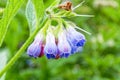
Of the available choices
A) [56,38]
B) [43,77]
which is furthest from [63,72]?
[56,38]

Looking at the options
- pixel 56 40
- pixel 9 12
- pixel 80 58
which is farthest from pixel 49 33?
pixel 80 58

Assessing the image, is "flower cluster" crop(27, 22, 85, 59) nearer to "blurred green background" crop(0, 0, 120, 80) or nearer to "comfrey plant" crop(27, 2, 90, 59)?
"comfrey plant" crop(27, 2, 90, 59)

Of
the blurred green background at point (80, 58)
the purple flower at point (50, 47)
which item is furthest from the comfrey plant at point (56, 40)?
the blurred green background at point (80, 58)

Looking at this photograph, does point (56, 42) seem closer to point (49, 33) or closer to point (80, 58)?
point (49, 33)

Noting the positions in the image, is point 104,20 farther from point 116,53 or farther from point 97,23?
point 116,53

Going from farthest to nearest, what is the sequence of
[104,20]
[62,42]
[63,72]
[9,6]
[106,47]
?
[104,20] → [106,47] → [63,72] → [62,42] → [9,6]

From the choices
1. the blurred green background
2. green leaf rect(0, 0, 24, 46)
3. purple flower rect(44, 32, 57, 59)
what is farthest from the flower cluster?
the blurred green background

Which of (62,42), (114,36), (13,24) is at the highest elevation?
(62,42)
